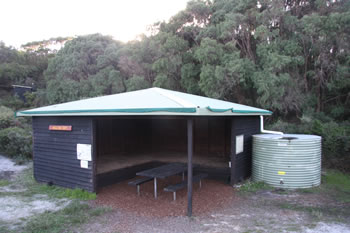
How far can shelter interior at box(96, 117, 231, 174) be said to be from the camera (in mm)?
8216

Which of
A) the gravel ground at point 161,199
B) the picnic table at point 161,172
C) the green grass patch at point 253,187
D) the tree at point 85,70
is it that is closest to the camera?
the gravel ground at point 161,199

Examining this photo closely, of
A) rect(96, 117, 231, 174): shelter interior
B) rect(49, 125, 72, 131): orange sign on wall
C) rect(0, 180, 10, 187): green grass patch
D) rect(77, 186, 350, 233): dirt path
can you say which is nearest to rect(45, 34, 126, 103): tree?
rect(96, 117, 231, 174): shelter interior

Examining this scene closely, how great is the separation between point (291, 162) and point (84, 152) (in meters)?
4.63

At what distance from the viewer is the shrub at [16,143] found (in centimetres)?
1024

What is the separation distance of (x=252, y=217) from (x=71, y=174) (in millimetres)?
3977

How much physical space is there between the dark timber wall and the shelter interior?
0.58 m

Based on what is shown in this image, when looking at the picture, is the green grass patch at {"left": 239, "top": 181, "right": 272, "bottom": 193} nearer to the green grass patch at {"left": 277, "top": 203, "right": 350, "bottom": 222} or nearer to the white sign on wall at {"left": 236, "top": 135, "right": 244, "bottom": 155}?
the white sign on wall at {"left": 236, "top": 135, "right": 244, "bottom": 155}

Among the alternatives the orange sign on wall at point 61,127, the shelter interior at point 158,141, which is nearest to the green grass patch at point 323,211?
the shelter interior at point 158,141

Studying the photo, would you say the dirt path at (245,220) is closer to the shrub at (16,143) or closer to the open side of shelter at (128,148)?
the open side of shelter at (128,148)

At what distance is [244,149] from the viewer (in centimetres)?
698

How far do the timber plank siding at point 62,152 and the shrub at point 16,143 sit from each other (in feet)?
13.1

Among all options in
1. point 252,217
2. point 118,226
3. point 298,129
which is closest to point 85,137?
point 118,226

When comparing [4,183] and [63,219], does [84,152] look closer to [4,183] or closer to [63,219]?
[63,219]

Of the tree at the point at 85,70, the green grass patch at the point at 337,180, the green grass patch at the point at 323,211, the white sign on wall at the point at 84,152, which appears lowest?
the green grass patch at the point at 337,180
